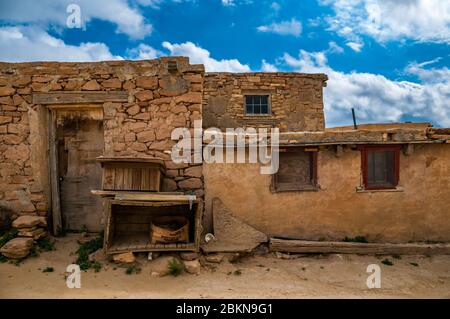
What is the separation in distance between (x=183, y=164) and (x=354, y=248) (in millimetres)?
3631

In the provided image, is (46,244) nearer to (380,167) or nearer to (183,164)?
(183,164)

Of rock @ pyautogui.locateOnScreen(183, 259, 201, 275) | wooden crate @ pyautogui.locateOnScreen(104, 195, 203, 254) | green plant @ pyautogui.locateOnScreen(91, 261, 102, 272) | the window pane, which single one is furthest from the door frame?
the window pane

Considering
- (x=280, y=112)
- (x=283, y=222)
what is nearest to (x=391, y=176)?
(x=283, y=222)

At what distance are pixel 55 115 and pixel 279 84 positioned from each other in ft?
22.9

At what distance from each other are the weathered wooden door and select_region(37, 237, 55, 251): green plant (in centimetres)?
52

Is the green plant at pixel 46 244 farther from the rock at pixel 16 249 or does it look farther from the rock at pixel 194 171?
the rock at pixel 194 171

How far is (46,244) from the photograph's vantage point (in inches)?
208

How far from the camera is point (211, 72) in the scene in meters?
9.95

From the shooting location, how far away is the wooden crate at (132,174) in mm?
4762

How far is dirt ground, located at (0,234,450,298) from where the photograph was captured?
403 cm

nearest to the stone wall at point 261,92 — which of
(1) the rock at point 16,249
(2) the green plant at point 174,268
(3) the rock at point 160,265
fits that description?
(3) the rock at point 160,265

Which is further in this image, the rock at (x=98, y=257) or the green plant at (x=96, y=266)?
the rock at (x=98, y=257)

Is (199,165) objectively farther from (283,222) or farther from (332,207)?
(332,207)

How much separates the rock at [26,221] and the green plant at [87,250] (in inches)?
35.4
